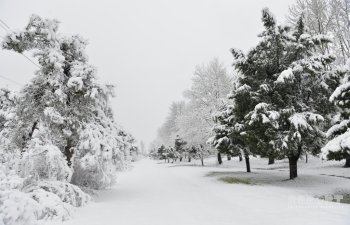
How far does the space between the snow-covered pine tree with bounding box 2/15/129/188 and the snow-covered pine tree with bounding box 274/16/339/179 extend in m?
7.89

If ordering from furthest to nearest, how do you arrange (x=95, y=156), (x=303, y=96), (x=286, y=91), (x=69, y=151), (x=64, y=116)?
(x=303, y=96)
(x=286, y=91)
(x=69, y=151)
(x=64, y=116)
(x=95, y=156)

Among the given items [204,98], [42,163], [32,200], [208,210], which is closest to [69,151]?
[42,163]

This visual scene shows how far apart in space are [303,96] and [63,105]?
11655 mm

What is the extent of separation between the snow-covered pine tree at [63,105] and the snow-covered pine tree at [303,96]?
789 centimetres

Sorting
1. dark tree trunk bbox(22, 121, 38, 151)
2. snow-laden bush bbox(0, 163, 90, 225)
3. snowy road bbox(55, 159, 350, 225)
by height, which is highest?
dark tree trunk bbox(22, 121, 38, 151)

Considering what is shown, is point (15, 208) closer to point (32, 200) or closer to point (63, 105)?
point (32, 200)

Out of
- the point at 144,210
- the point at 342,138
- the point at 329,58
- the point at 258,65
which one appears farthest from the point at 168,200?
the point at 329,58

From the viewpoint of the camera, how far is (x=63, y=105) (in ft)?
39.3

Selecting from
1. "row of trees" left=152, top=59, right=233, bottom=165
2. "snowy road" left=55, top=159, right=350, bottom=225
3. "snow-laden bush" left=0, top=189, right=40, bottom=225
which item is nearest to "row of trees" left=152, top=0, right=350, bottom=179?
"snowy road" left=55, top=159, right=350, bottom=225

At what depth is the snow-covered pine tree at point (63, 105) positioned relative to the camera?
37.2 feet

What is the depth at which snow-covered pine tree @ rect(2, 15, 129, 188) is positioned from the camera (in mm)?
11336

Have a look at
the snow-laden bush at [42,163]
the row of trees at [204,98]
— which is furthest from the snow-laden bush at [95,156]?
the row of trees at [204,98]

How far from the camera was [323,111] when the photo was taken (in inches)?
610

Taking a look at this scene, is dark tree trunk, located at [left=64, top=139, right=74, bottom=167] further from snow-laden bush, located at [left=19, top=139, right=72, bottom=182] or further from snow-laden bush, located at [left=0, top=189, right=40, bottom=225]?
snow-laden bush, located at [left=0, top=189, right=40, bottom=225]
